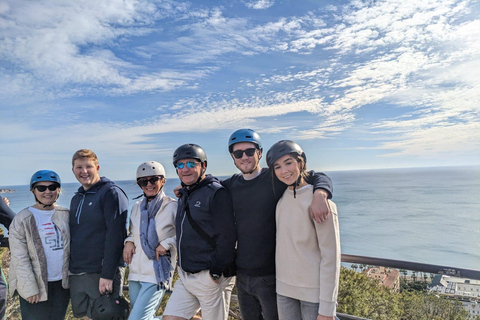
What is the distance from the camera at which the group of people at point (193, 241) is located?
10.6 feet

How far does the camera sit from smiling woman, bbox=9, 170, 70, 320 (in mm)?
4129

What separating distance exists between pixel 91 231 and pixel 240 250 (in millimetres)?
1922

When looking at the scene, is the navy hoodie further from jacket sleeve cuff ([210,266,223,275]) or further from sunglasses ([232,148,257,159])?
sunglasses ([232,148,257,159])

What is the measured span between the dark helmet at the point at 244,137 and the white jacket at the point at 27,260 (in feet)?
8.57

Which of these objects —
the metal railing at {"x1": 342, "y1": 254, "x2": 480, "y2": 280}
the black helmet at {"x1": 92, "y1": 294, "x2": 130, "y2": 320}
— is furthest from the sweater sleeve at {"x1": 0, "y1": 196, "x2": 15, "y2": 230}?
the metal railing at {"x1": 342, "y1": 254, "x2": 480, "y2": 280}

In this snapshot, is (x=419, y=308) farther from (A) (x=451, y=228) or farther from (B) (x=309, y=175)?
(A) (x=451, y=228)

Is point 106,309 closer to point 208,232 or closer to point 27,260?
point 27,260

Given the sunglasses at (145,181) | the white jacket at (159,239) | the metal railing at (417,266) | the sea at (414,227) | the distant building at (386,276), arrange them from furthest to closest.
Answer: the sea at (414,227) → the distant building at (386,276) → the sunglasses at (145,181) → the white jacket at (159,239) → the metal railing at (417,266)

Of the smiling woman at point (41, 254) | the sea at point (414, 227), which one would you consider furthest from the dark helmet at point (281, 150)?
the sea at point (414, 227)

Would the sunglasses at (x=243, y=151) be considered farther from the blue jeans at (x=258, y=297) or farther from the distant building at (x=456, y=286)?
the distant building at (x=456, y=286)

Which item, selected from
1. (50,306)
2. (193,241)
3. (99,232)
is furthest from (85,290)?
(193,241)

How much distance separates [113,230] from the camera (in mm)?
4133

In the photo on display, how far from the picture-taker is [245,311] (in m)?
3.72

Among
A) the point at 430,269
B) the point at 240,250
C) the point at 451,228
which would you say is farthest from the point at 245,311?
the point at 451,228
